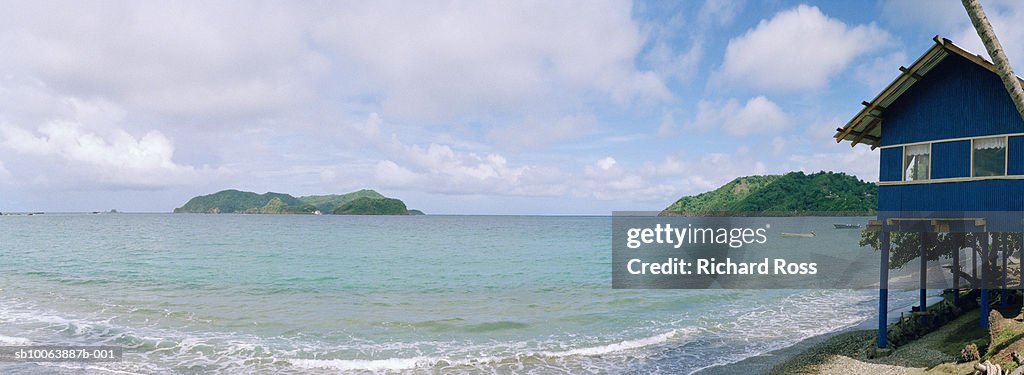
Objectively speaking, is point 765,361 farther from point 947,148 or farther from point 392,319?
point 392,319

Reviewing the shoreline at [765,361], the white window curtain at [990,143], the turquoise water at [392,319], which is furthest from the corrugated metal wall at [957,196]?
the turquoise water at [392,319]

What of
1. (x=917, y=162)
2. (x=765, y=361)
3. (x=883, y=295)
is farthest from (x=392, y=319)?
(x=917, y=162)

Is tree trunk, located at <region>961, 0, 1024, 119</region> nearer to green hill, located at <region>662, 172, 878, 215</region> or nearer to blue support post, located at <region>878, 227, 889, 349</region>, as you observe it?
blue support post, located at <region>878, 227, 889, 349</region>

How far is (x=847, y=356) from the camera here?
53.3 ft

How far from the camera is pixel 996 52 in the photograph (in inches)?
475

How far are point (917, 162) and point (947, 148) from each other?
826mm

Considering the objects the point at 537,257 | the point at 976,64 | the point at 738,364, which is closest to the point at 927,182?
the point at 976,64

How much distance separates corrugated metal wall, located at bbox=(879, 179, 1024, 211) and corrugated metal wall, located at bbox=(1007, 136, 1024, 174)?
0.27m

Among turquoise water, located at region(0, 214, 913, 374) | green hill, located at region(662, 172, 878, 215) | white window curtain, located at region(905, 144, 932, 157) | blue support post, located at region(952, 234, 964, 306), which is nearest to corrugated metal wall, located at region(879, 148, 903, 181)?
white window curtain, located at region(905, 144, 932, 157)

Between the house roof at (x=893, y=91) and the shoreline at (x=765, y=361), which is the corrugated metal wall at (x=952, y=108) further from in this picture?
the shoreline at (x=765, y=361)

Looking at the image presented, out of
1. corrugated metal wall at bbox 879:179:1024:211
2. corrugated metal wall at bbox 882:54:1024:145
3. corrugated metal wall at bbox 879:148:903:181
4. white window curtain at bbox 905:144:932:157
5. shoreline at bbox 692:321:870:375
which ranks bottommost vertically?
shoreline at bbox 692:321:870:375

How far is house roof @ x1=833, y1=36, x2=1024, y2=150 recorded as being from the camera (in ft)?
46.8

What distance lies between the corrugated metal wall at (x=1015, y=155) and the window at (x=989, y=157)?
0.31ft

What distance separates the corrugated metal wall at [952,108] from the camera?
45.0 ft
